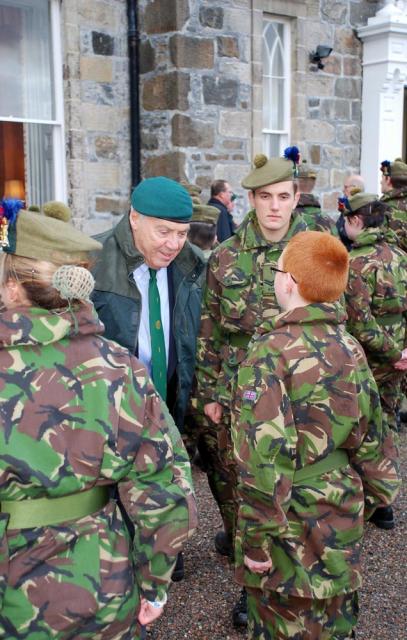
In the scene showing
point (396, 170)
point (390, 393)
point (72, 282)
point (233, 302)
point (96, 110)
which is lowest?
point (390, 393)

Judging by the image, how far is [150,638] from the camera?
132 inches

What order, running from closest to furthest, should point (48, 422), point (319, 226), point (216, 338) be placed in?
1. point (48, 422)
2. point (216, 338)
3. point (319, 226)

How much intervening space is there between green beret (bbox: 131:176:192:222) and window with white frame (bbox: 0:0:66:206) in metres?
4.50

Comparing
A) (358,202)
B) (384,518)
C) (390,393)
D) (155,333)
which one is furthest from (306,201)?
(155,333)

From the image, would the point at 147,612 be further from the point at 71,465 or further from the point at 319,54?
the point at 319,54

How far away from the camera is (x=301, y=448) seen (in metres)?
2.46

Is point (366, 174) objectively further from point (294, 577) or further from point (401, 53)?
point (294, 577)

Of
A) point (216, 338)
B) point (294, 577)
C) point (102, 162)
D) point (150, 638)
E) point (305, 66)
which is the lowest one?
point (150, 638)

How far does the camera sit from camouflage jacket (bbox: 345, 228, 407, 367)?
14.5 feet

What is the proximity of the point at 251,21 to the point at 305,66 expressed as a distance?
3.76 feet

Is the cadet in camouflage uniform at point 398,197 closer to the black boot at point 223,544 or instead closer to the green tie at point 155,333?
the black boot at point 223,544

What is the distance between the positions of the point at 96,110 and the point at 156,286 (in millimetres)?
4903

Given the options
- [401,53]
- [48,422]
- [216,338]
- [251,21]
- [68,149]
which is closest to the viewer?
[48,422]

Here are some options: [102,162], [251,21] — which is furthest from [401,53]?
[102,162]
